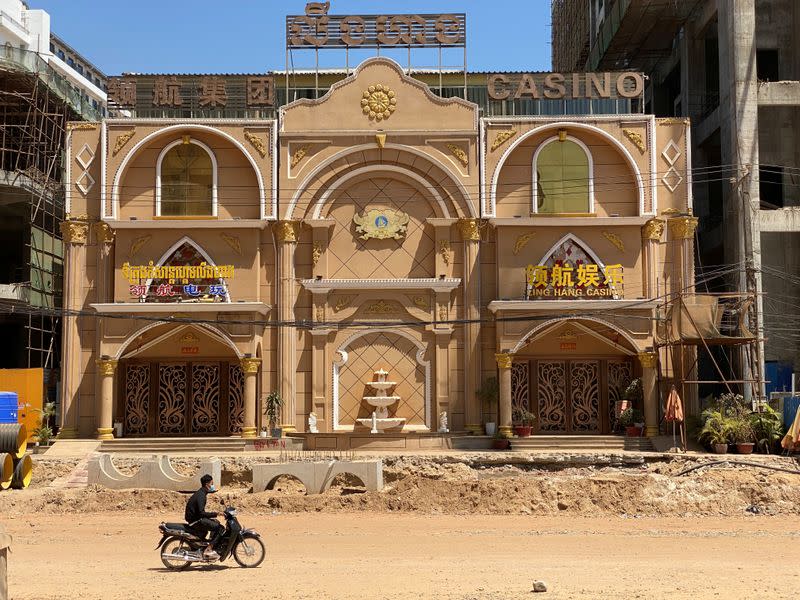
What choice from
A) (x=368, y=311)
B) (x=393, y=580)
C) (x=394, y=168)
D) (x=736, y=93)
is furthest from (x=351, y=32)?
(x=393, y=580)

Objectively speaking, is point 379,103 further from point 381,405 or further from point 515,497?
point 515,497

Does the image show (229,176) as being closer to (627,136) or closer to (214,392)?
(214,392)

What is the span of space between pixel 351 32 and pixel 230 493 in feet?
61.6

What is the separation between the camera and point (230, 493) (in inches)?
1156

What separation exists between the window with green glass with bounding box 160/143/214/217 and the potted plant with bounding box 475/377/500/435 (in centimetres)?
1135

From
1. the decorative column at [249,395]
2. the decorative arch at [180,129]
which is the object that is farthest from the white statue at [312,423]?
the decorative arch at [180,129]

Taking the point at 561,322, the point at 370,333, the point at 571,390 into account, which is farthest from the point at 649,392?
the point at 370,333

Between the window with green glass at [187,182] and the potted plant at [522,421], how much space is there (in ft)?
41.9

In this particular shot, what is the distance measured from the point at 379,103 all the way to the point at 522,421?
1216cm

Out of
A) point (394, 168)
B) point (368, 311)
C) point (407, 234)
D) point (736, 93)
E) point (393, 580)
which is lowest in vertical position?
point (393, 580)

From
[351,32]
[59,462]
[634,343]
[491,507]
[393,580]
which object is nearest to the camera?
[393,580]

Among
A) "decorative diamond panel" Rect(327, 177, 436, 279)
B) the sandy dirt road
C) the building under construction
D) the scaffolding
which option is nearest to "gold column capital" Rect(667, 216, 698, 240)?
"decorative diamond panel" Rect(327, 177, 436, 279)

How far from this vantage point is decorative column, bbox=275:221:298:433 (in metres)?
37.6

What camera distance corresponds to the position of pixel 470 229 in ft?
125
